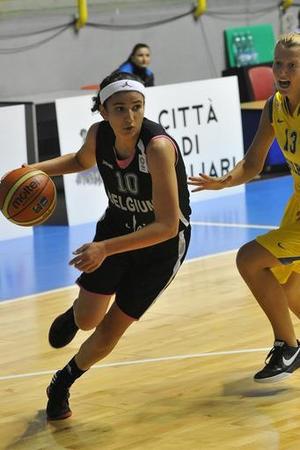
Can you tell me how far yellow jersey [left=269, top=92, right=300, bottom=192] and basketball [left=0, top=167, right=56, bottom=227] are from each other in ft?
3.56

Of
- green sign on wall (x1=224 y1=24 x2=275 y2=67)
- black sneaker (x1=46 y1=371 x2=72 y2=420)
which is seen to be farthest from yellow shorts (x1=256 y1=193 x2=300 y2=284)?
green sign on wall (x1=224 y1=24 x2=275 y2=67)

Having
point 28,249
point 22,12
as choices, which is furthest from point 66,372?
point 22,12

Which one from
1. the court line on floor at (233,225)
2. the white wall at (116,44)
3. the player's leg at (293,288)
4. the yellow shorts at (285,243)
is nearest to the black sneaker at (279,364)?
the player's leg at (293,288)

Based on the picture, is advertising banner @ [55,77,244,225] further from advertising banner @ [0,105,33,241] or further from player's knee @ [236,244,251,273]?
player's knee @ [236,244,251,273]

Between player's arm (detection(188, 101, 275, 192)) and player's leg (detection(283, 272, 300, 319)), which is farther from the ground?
player's arm (detection(188, 101, 275, 192))

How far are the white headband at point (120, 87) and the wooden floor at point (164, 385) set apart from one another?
1399mm

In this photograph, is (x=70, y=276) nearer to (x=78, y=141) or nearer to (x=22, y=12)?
(x=78, y=141)

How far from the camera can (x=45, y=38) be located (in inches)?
573

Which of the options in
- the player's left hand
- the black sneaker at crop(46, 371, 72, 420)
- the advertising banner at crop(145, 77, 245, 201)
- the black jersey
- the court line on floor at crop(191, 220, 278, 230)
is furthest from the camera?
the advertising banner at crop(145, 77, 245, 201)

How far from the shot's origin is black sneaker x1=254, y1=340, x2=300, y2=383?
208 inches

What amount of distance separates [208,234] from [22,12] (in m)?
5.73

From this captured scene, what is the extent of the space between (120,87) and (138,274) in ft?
2.67

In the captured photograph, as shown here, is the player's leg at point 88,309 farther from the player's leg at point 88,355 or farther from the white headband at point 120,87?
the white headband at point 120,87

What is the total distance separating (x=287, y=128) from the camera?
5.18 metres
